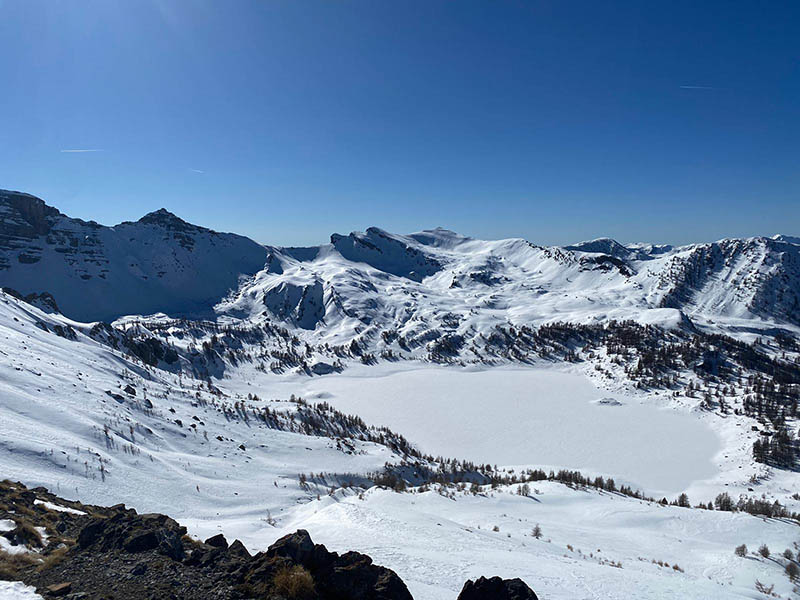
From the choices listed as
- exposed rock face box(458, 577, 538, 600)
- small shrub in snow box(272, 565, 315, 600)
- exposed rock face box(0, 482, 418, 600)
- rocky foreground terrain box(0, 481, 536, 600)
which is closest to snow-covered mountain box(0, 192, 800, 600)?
exposed rock face box(458, 577, 538, 600)

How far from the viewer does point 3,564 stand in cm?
998

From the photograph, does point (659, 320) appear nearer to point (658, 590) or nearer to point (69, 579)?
point (658, 590)

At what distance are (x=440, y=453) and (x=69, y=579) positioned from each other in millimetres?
62479

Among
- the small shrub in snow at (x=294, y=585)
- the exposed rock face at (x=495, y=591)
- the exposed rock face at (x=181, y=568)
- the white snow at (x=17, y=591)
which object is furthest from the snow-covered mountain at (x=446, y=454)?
the white snow at (x=17, y=591)

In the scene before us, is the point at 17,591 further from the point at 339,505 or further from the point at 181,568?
the point at 339,505

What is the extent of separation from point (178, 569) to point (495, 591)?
8559 mm

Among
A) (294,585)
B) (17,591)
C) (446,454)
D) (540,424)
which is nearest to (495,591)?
(294,585)

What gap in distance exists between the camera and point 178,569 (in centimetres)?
1046

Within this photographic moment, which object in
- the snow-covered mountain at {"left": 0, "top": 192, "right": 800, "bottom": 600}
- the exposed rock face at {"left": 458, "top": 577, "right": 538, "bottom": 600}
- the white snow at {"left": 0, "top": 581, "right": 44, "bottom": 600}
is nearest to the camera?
the white snow at {"left": 0, "top": 581, "right": 44, "bottom": 600}

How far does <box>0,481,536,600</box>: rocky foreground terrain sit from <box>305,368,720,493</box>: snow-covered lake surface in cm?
5915

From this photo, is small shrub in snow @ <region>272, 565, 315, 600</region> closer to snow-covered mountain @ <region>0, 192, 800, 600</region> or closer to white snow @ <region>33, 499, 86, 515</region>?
snow-covered mountain @ <region>0, 192, 800, 600</region>

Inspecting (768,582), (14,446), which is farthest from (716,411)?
(14,446)

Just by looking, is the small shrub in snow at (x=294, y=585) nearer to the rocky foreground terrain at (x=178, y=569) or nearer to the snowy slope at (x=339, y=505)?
the rocky foreground terrain at (x=178, y=569)

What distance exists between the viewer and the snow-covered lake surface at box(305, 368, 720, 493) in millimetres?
62469
